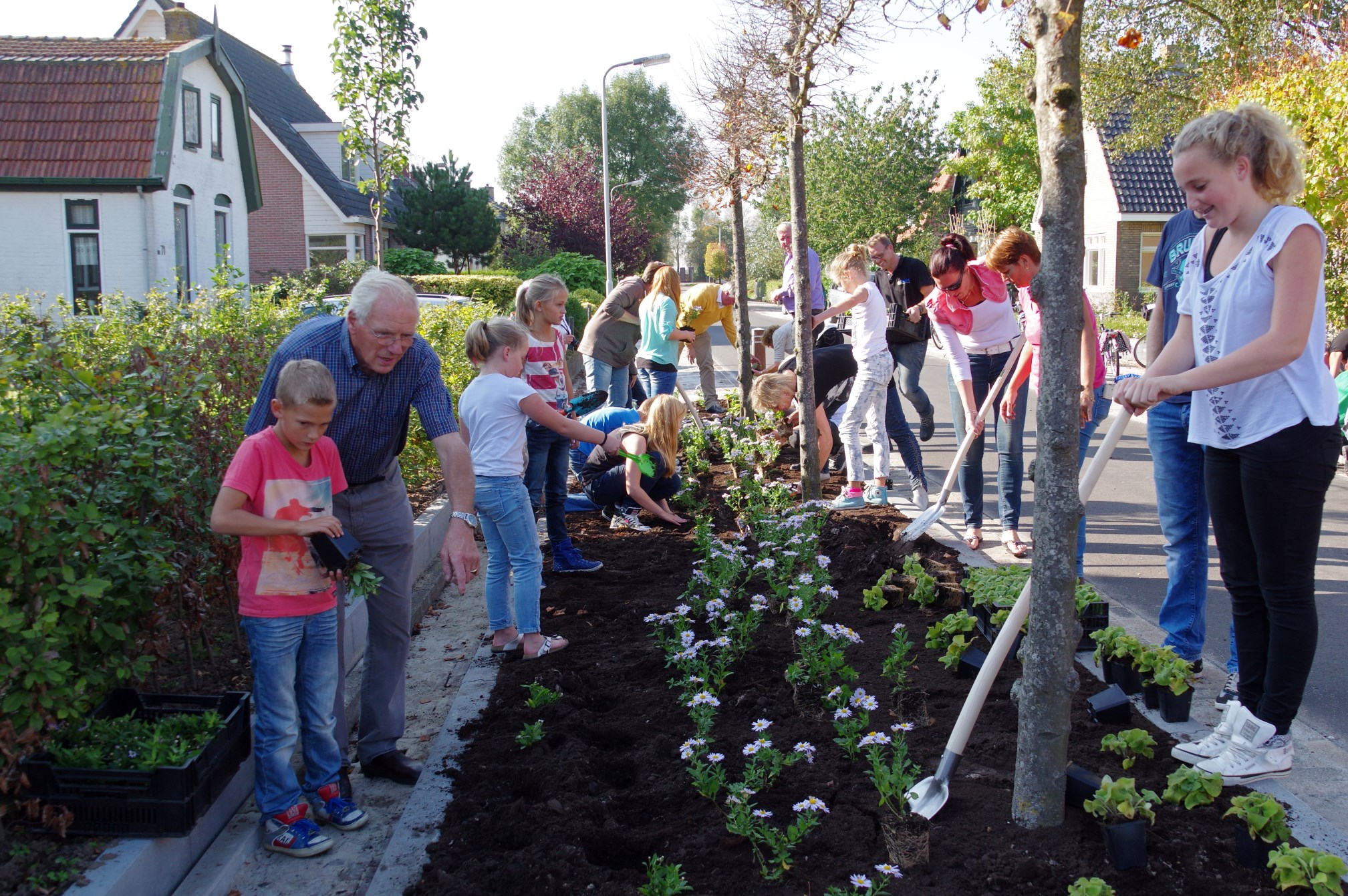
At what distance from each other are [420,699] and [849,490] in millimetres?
3753

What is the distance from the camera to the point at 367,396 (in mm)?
3635

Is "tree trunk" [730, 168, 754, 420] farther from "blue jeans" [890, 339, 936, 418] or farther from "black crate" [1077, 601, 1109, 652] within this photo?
"black crate" [1077, 601, 1109, 652]

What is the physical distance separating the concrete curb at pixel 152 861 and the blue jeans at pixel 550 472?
3.21 m

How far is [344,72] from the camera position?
32.6ft

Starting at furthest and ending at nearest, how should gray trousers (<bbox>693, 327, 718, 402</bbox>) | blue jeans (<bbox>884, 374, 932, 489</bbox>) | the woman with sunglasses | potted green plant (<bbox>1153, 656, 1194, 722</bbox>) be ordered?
gray trousers (<bbox>693, 327, 718, 402</bbox>), blue jeans (<bbox>884, 374, 932, 489</bbox>), the woman with sunglasses, potted green plant (<bbox>1153, 656, 1194, 722</bbox>)

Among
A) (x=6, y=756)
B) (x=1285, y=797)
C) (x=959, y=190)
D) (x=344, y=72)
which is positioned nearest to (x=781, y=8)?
(x=344, y=72)

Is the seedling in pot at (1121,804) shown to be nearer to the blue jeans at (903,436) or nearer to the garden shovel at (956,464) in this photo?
the garden shovel at (956,464)

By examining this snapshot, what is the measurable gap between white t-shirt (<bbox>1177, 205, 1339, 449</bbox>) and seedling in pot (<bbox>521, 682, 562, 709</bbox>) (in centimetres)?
266

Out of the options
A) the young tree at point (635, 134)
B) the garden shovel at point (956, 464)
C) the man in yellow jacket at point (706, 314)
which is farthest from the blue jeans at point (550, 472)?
the young tree at point (635, 134)

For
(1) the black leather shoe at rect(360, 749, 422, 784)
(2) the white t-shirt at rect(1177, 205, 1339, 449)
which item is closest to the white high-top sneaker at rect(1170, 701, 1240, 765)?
(2) the white t-shirt at rect(1177, 205, 1339, 449)

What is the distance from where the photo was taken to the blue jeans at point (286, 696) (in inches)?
129

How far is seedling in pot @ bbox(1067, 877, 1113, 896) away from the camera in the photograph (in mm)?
2408

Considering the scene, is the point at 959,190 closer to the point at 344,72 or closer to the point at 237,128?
the point at 237,128

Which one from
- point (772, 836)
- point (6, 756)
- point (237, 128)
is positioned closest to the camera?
point (6, 756)
